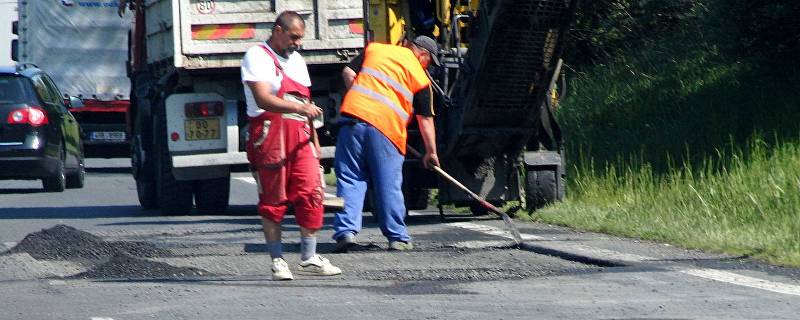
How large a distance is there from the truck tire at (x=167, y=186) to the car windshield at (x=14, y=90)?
4028 millimetres

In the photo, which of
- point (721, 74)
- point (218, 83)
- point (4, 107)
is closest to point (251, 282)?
point (218, 83)

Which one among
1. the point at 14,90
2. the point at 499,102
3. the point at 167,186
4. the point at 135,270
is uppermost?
the point at 499,102

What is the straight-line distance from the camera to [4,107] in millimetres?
19016

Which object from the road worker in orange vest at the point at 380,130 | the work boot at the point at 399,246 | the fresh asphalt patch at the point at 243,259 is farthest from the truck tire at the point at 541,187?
the work boot at the point at 399,246

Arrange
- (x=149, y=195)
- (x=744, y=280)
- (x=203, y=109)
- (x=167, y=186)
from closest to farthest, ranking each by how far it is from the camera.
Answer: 1. (x=744, y=280)
2. (x=203, y=109)
3. (x=167, y=186)
4. (x=149, y=195)

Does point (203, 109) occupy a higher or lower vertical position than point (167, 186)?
higher

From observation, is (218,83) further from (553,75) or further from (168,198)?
(553,75)

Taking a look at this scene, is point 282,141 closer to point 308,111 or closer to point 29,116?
point 308,111

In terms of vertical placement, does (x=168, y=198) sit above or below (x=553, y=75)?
below

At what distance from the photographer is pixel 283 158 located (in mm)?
9320

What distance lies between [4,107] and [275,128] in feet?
34.3

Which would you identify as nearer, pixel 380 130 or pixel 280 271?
pixel 280 271

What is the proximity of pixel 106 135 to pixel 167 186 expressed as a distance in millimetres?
11387

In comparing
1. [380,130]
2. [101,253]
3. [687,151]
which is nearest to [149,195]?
[687,151]
